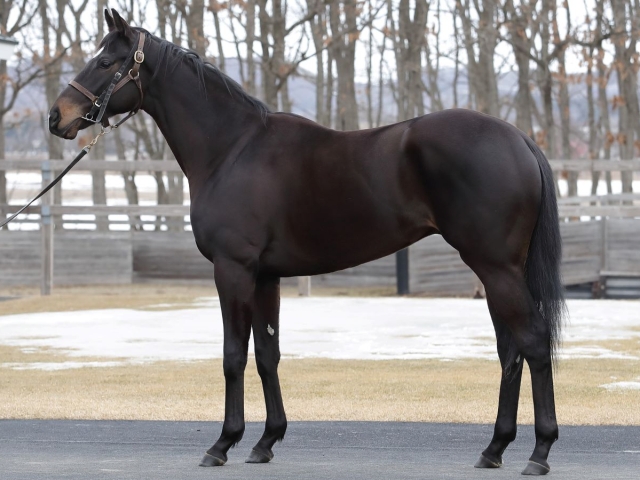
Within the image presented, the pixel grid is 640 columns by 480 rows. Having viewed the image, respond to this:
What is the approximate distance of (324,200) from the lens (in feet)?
16.9

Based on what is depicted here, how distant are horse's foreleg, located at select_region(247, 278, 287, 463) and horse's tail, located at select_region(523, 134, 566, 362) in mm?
1277

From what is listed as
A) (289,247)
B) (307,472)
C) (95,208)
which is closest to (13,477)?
(307,472)

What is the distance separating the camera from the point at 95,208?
15.1 m

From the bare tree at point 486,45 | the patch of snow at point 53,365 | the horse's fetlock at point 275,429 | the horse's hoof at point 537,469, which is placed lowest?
the horse's hoof at point 537,469

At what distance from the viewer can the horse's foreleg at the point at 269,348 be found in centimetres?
540

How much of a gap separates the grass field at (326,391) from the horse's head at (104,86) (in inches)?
85.9

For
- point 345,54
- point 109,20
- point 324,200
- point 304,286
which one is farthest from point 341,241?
point 345,54

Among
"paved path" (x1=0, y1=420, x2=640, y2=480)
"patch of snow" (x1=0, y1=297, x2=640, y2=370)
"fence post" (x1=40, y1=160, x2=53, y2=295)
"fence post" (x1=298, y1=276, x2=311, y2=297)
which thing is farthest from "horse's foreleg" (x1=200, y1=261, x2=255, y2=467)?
"fence post" (x1=40, y1=160, x2=53, y2=295)

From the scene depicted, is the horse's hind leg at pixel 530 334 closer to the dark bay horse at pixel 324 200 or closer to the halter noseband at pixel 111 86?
the dark bay horse at pixel 324 200

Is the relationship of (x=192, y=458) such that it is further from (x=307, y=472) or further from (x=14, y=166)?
(x=14, y=166)

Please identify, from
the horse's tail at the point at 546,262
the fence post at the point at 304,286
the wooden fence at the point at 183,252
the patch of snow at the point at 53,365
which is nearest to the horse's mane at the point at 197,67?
the horse's tail at the point at 546,262

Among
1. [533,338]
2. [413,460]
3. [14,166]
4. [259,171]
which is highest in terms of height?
[14,166]

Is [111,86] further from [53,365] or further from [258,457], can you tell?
[53,365]

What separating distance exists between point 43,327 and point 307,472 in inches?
294
